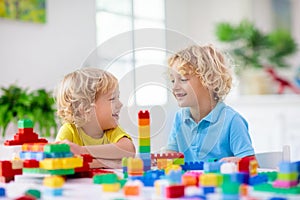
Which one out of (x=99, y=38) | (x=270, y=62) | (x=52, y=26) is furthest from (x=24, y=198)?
(x=270, y=62)

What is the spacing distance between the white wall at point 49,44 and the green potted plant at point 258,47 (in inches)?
47.4

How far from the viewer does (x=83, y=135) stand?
147 cm

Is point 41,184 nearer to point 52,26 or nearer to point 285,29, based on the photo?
point 52,26

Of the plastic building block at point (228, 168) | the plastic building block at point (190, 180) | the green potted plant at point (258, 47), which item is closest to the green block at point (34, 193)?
the plastic building block at point (190, 180)

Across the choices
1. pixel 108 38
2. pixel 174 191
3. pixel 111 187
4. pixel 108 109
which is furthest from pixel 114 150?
pixel 108 38

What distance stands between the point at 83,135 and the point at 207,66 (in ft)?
1.25

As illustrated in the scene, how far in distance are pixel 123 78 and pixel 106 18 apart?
2.83m

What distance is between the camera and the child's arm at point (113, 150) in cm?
135

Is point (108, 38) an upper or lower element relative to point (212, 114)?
upper

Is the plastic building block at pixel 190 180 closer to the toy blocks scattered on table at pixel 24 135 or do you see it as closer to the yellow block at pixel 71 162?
the yellow block at pixel 71 162

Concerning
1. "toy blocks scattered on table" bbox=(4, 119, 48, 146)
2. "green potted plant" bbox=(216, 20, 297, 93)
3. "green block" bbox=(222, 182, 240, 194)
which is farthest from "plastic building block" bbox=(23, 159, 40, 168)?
"green potted plant" bbox=(216, 20, 297, 93)

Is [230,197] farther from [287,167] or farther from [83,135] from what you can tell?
[83,135]

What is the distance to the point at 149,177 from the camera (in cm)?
102

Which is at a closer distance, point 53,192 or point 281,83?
point 53,192
